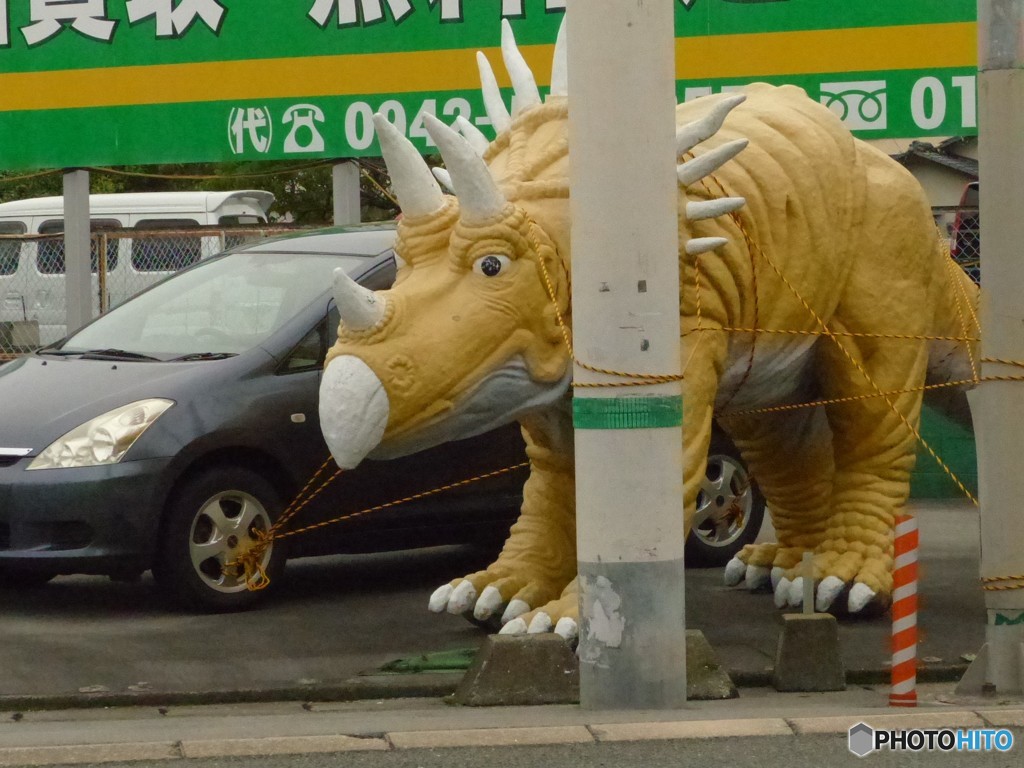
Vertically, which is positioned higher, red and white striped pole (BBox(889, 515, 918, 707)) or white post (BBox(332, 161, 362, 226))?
white post (BBox(332, 161, 362, 226))

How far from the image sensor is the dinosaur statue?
6633 millimetres

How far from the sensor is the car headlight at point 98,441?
788cm

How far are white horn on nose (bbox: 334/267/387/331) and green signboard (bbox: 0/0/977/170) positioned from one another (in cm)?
673

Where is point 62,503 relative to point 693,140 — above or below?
below

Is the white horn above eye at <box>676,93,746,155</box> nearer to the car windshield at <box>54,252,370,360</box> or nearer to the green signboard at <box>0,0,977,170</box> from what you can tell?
the car windshield at <box>54,252,370,360</box>

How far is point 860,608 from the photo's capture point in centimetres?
805

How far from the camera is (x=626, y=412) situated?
603cm

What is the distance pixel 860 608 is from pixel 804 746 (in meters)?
2.69

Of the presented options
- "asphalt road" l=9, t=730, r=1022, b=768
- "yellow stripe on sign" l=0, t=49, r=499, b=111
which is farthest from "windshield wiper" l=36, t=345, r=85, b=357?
"yellow stripe on sign" l=0, t=49, r=499, b=111

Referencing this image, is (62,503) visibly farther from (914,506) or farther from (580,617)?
(914,506)

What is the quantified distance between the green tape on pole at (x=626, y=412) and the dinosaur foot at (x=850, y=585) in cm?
225

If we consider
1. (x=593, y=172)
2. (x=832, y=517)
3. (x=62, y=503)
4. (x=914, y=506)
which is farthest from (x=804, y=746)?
(x=914, y=506)

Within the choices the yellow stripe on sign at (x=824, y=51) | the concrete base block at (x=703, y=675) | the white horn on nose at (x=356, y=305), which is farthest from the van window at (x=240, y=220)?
the concrete base block at (x=703, y=675)

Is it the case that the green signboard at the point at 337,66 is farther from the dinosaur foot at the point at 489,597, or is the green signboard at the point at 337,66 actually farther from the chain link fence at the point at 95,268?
the dinosaur foot at the point at 489,597
